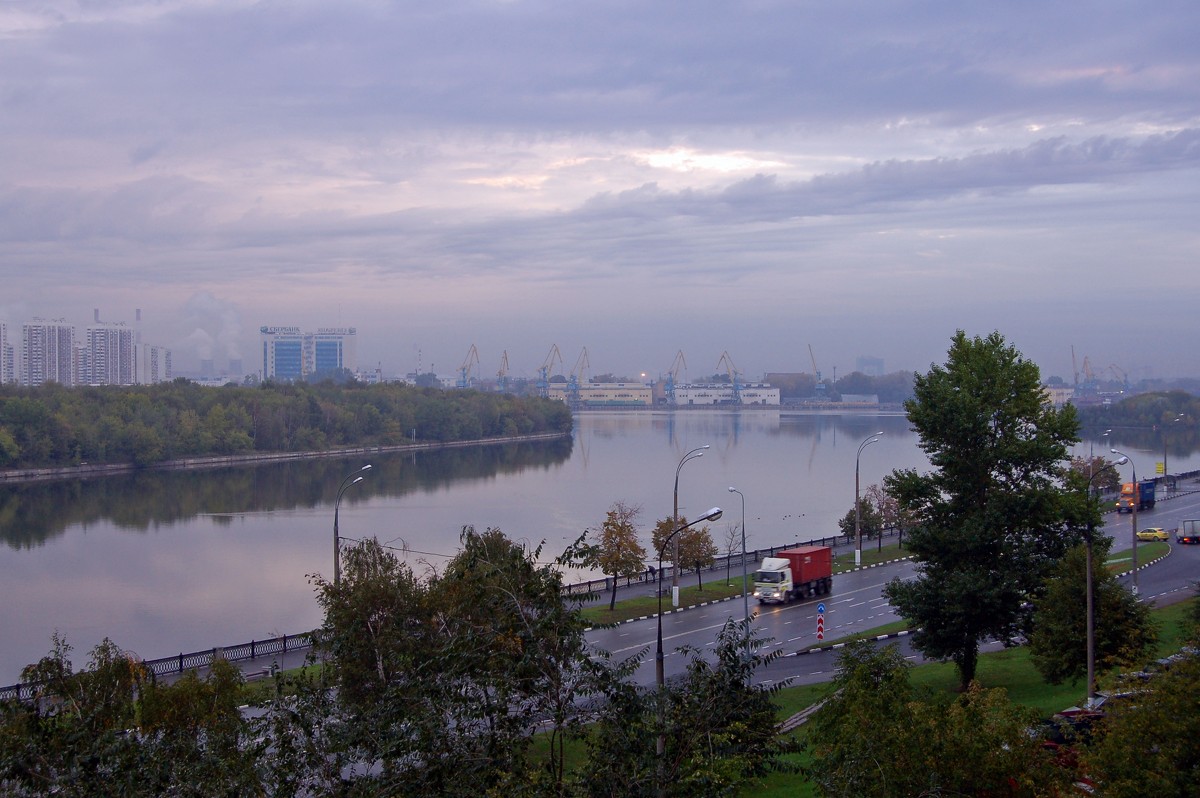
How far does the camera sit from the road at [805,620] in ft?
32.4

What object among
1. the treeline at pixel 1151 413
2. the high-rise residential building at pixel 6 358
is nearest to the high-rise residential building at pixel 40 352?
the high-rise residential building at pixel 6 358

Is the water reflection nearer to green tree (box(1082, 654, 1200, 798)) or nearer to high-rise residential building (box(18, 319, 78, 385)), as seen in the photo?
green tree (box(1082, 654, 1200, 798))

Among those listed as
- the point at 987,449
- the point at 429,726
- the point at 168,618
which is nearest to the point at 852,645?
A: the point at 429,726

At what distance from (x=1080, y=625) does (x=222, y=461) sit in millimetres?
35484

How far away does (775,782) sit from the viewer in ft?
20.2

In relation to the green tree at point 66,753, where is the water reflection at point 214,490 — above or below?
below

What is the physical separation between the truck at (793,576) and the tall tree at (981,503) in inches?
169

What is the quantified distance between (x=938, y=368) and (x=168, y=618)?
10707 mm

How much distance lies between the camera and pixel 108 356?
9581 cm

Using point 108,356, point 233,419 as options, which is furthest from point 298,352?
point 233,419

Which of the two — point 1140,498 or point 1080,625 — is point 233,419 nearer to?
point 1140,498

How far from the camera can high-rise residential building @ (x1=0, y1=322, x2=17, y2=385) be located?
86312mm

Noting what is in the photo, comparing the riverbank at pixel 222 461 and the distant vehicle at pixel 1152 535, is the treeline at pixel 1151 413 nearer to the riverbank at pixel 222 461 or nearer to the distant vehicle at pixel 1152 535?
the riverbank at pixel 222 461

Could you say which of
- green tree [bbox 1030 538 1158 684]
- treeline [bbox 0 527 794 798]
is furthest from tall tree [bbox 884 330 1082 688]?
treeline [bbox 0 527 794 798]
